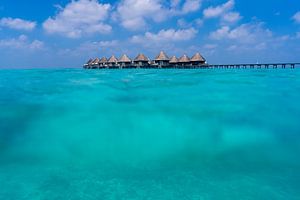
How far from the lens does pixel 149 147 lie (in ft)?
29.6

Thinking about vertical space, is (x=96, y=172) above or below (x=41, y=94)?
below

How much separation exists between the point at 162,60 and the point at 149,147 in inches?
1990

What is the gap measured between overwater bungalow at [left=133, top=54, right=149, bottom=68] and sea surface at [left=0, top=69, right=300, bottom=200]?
148 ft

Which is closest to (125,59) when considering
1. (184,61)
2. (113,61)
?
(113,61)

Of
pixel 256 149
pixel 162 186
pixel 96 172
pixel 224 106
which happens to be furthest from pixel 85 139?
pixel 224 106

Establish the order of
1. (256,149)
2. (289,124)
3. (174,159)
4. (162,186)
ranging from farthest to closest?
(289,124) → (256,149) → (174,159) → (162,186)

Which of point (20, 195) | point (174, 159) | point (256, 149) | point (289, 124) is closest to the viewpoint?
point (20, 195)

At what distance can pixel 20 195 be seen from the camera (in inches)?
219

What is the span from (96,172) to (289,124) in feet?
27.1

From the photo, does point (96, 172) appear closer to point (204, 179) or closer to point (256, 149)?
point (204, 179)

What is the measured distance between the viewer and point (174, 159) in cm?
773

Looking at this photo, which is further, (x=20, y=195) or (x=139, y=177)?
(x=139, y=177)

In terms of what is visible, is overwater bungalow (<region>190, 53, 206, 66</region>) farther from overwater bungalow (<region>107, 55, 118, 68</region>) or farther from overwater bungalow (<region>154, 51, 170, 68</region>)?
overwater bungalow (<region>107, 55, 118, 68</region>)

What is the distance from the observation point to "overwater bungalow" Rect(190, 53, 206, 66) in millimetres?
54166
